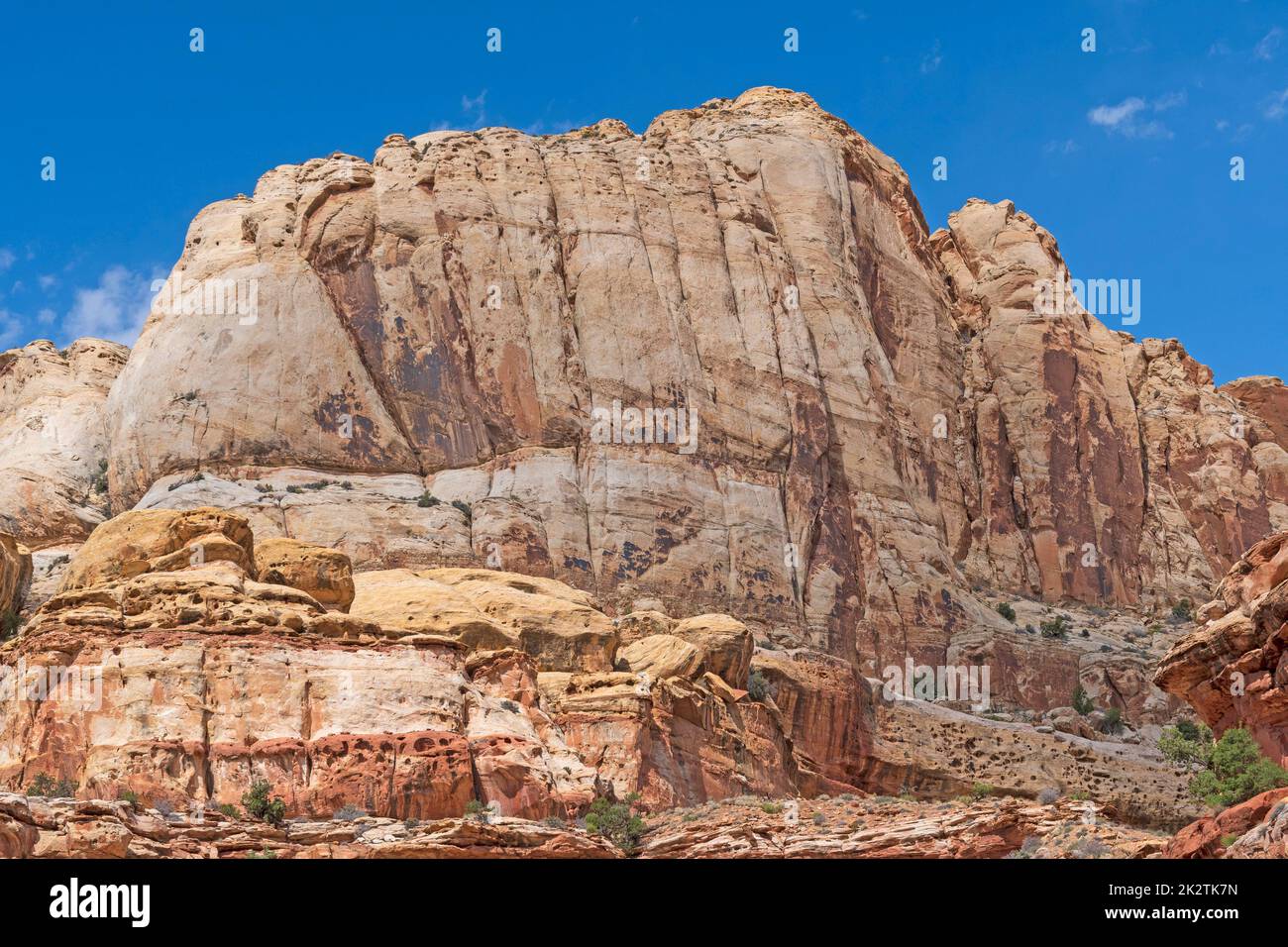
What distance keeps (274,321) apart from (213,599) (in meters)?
49.7

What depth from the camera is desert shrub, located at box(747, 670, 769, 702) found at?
3142 inches

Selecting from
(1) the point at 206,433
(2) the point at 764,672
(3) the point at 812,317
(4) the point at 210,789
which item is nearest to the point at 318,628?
(4) the point at 210,789

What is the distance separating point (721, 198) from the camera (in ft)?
379

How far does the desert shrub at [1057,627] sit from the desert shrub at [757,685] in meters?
28.0

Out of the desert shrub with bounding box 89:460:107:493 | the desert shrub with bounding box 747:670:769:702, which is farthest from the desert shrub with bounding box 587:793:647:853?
the desert shrub with bounding box 89:460:107:493

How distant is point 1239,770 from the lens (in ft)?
147

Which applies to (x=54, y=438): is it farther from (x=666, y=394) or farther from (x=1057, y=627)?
(x=1057, y=627)

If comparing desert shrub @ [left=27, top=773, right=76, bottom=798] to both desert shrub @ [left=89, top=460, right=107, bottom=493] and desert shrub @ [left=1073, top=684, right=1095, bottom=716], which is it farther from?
desert shrub @ [left=1073, top=684, right=1095, bottom=716]

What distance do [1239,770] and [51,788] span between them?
27.6 meters

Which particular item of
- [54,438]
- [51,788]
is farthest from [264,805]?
[54,438]

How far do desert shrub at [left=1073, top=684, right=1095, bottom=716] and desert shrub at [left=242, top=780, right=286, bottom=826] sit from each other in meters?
57.8

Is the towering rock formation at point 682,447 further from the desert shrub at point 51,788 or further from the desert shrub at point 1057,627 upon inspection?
the desert shrub at point 51,788

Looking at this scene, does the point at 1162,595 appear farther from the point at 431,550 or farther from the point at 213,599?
the point at 213,599

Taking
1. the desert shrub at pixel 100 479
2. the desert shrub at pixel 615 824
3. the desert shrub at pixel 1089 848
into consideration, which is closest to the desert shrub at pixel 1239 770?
the desert shrub at pixel 1089 848
